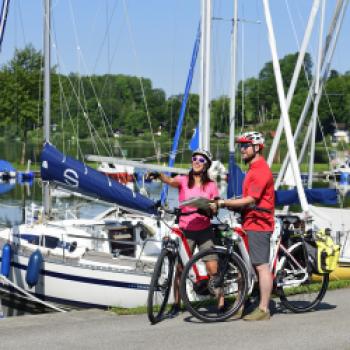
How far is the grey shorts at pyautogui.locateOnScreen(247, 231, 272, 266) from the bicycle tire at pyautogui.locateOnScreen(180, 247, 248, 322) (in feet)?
0.58

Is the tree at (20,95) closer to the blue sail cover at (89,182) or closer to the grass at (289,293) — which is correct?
the blue sail cover at (89,182)

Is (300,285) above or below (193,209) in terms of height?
below

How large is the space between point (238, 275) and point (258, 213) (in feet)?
2.19

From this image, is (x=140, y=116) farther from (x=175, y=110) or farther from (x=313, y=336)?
(x=313, y=336)

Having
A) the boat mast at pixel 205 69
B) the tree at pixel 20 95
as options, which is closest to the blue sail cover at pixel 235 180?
the boat mast at pixel 205 69

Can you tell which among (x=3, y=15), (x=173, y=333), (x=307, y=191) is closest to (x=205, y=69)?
(x=307, y=191)

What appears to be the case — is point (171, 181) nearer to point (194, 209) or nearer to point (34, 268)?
point (194, 209)

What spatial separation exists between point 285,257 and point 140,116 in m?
Result: 127

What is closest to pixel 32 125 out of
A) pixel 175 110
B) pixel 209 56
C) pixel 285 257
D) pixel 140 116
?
pixel 175 110

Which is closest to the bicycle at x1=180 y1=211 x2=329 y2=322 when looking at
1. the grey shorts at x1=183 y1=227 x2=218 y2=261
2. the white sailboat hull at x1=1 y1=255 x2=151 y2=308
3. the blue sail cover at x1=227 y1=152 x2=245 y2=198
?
the grey shorts at x1=183 y1=227 x2=218 y2=261

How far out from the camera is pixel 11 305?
16625mm

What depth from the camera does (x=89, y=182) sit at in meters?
14.6

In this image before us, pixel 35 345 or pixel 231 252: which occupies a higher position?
pixel 231 252

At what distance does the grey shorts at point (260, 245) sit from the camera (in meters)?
8.57
